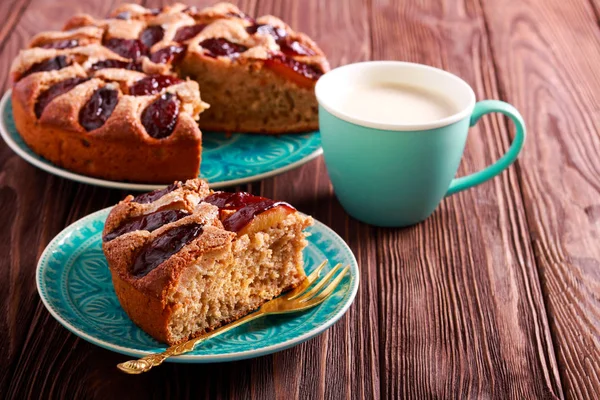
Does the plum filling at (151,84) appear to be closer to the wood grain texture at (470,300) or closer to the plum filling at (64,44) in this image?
the plum filling at (64,44)

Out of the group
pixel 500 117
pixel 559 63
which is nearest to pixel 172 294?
pixel 500 117

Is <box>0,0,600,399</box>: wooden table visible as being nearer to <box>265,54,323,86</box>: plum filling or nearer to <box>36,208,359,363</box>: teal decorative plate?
<box>36,208,359,363</box>: teal decorative plate

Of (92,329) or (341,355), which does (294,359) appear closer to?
(341,355)

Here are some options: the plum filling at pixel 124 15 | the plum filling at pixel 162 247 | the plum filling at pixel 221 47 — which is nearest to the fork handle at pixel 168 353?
the plum filling at pixel 162 247

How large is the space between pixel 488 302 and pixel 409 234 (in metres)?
0.44

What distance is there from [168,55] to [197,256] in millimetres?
1426

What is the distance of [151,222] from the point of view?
2350 millimetres

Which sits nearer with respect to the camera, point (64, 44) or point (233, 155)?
point (233, 155)

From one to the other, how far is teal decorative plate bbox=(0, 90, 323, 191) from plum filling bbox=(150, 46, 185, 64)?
0.33 meters

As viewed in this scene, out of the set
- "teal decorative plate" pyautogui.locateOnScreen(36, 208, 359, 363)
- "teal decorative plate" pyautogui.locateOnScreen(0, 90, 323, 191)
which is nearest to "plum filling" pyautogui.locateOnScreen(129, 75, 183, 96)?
"teal decorative plate" pyautogui.locateOnScreen(0, 90, 323, 191)

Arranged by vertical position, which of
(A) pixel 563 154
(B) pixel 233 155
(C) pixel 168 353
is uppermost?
(C) pixel 168 353

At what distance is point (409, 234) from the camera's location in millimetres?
2941

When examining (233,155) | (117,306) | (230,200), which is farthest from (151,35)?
(117,306)

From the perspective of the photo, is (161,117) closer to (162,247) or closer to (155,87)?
(155,87)
